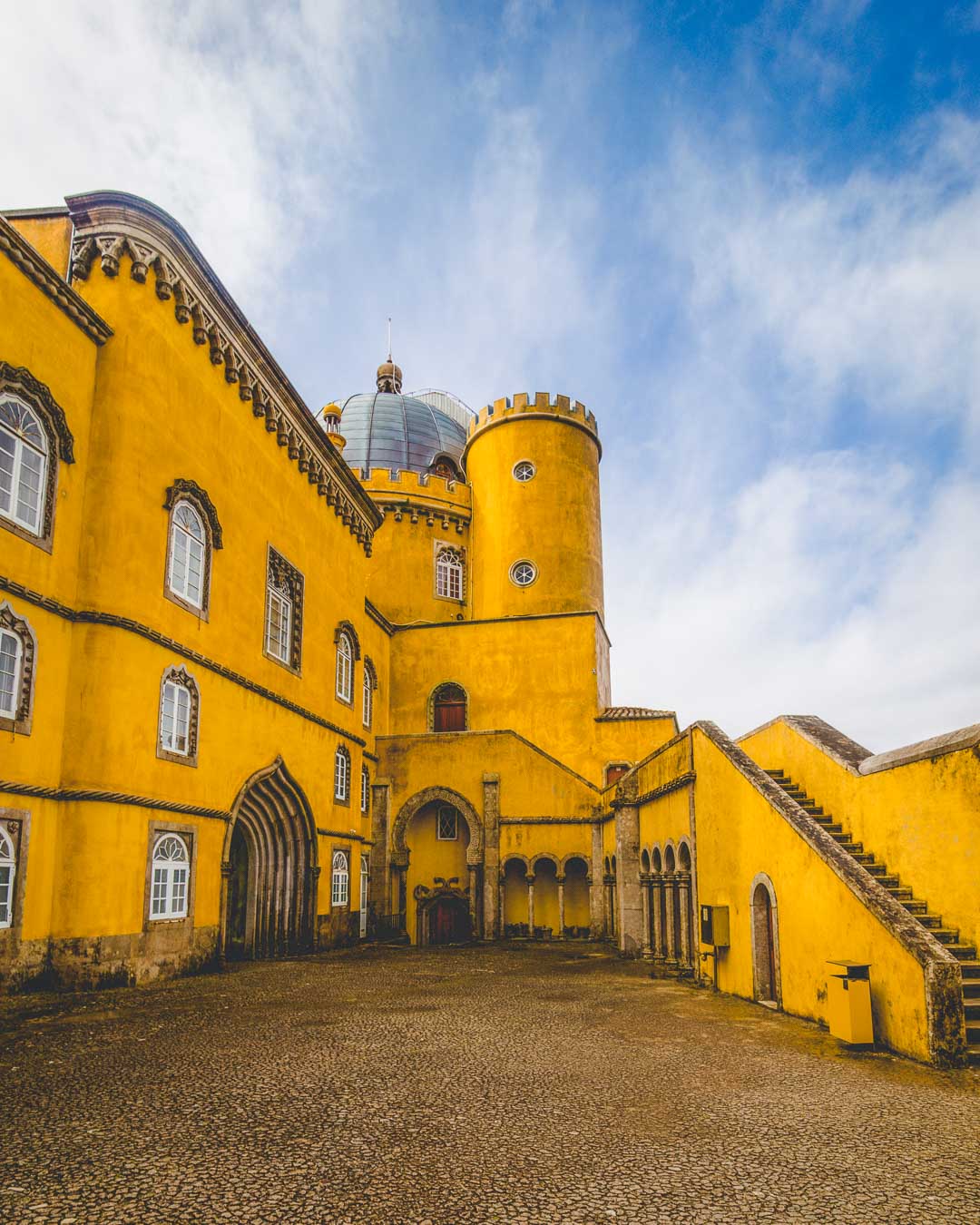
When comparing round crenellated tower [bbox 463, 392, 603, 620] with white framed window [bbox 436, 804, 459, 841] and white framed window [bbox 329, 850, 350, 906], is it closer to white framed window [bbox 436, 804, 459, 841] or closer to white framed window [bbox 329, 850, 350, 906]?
white framed window [bbox 436, 804, 459, 841]

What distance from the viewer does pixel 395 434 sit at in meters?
40.0

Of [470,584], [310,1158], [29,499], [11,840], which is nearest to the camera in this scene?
[310,1158]

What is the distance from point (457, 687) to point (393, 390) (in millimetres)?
23482

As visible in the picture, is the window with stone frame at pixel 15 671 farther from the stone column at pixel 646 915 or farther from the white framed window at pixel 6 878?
the stone column at pixel 646 915

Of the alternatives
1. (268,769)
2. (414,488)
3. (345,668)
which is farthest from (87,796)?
(414,488)

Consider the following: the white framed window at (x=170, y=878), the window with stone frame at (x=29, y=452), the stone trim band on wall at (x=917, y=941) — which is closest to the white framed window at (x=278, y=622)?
the white framed window at (x=170, y=878)

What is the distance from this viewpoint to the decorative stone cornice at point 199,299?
14523mm

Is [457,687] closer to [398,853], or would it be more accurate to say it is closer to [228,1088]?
[398,853]

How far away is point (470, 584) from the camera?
34.7 meters

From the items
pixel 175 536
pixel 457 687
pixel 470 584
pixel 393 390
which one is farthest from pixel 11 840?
pixel 393 390

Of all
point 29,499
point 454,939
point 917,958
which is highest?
point 29,499

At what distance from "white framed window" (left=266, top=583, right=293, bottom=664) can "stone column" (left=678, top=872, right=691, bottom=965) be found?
31.0ft

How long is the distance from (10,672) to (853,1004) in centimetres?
1060

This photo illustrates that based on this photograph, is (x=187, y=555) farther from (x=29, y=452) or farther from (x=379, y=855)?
(x=379, y=855)
